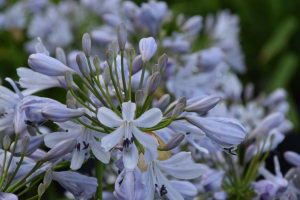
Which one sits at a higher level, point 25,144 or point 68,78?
point 68,78

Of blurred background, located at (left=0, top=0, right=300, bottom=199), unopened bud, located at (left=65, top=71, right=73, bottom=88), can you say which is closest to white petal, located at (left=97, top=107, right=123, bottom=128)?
unopened bud, located at (left=65, top=71, right=73, bottom=88)

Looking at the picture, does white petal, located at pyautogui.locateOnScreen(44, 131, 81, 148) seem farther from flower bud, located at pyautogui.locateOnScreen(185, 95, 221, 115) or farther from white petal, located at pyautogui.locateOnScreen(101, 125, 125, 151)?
flower bud, located at pyautogui.locateOnScreen(185, 95, 221, 115)

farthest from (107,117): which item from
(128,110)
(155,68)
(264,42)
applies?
(264,42)

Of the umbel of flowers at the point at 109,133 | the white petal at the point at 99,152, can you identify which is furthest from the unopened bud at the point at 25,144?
the white petal at the point at 99,152

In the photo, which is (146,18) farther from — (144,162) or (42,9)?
(42,9)

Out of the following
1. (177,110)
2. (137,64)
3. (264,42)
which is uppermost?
(264,42)

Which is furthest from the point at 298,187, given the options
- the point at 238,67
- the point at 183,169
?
the point at 238,67

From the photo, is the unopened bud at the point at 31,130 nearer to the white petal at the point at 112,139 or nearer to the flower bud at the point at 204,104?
the white petal at the point at 112,139

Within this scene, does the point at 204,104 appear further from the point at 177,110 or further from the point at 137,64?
the point at 137,64
